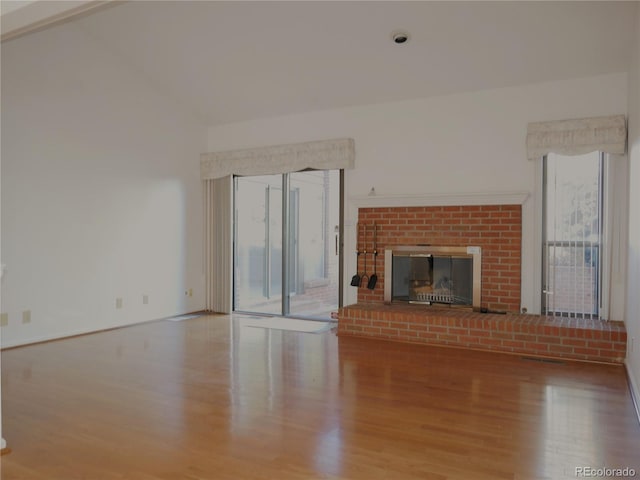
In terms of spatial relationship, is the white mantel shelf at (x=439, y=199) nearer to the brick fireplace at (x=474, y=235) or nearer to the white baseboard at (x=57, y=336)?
the brick fireplace at (x=474, y=235)

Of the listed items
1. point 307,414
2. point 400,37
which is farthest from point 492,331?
point 400,37

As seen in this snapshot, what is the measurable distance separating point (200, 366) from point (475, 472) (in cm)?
240

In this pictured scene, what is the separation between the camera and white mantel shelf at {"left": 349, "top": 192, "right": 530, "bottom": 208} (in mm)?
4910

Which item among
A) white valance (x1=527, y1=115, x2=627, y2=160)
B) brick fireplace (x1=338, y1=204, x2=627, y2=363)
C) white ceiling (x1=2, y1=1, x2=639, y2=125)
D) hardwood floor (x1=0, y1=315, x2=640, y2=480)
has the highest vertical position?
white ceiling (x1=2, y1=1, x2=639, y2=125)

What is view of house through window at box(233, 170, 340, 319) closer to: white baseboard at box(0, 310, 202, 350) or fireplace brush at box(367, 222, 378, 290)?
fireplace brush at box(367, 222, 378, 290)

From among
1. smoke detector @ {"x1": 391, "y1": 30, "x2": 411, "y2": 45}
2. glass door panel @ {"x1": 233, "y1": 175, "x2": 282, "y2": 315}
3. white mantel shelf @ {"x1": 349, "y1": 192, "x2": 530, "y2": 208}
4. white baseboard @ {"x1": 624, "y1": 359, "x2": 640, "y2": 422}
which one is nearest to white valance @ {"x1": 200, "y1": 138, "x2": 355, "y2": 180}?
glass door panel @ {"x1": 233, "y1": 175, "x2": 282, "y2": 315}

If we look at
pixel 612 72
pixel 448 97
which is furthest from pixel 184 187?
pixel 612 72

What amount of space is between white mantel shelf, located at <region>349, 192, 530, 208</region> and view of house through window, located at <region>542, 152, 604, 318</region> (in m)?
0.33

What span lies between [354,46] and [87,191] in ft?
10.4

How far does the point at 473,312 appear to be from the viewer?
16.4ft

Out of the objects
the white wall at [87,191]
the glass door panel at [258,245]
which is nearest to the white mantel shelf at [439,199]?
the glass door panel at [258,245]

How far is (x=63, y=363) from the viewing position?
3980 millimetres

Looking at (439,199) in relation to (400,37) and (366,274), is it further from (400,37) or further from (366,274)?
(400,37)

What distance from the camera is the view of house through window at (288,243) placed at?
20.0 ft
